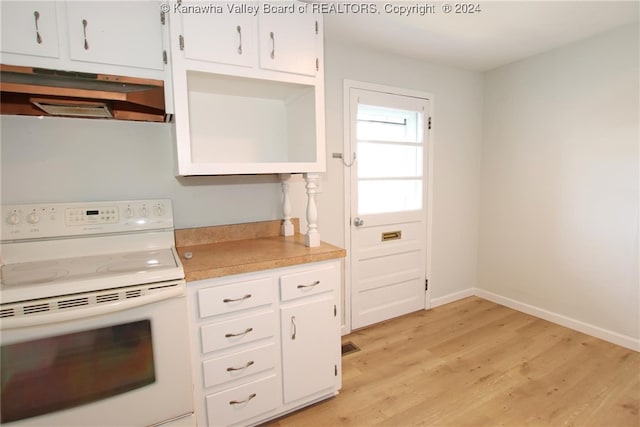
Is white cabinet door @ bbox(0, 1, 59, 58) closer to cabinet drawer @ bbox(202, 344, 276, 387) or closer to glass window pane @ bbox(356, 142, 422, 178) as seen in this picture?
cabinet drawer @ bbox(202, 344, 276, 387)

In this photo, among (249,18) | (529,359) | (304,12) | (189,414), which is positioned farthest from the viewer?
(529,359)

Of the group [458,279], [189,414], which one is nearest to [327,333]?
[189,414]

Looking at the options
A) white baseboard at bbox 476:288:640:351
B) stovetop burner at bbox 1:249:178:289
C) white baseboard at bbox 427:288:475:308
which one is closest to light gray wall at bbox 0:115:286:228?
stovetop burner at bbox 1:249:178:289

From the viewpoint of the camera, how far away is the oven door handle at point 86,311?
42.3 inches

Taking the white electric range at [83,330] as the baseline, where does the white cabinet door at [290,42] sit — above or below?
above

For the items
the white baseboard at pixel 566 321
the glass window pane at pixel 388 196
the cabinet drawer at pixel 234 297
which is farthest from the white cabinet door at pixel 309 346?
the white baseboard at pixel 566 321

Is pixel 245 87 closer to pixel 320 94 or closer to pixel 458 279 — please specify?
pixel 320 94

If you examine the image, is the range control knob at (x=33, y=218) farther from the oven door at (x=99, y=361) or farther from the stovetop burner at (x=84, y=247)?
the oven door at (x=99, y=361)

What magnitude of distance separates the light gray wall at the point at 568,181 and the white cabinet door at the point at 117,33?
303 centimetres

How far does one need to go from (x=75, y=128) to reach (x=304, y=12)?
139cm

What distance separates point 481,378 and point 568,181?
179 cm

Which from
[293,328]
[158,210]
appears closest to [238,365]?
[293,328]

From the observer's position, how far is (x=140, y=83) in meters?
1.49

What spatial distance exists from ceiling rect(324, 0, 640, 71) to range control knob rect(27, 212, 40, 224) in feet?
6.56
